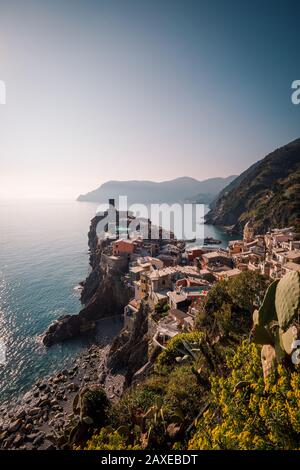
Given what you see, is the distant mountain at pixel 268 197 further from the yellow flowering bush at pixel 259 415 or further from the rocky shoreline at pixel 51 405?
the yellow flowering bush at pixel 259 415

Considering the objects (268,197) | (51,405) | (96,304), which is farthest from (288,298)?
(268,197)

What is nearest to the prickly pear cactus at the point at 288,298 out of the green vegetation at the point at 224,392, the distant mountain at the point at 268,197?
the green vegetation at the point at 224,392

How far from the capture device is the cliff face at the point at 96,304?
30.7 m

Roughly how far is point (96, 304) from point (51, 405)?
14710 mm

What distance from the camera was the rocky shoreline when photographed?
59.1 feet

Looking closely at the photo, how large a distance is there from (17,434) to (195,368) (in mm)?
16509

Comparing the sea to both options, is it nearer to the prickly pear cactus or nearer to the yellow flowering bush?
the yellow flowering bush

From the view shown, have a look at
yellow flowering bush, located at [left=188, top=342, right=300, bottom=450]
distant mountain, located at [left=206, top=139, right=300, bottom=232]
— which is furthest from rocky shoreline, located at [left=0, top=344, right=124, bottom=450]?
distant mountain, located at [left=206, top=139, right=300, bottom=232]

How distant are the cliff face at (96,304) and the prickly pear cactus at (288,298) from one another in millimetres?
30076

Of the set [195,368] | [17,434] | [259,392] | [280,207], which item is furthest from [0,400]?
[280,207]

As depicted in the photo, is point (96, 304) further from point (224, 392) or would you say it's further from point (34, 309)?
point (224, 392)

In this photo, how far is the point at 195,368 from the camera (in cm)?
1045

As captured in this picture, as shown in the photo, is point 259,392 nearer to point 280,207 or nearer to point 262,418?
point 262,418
